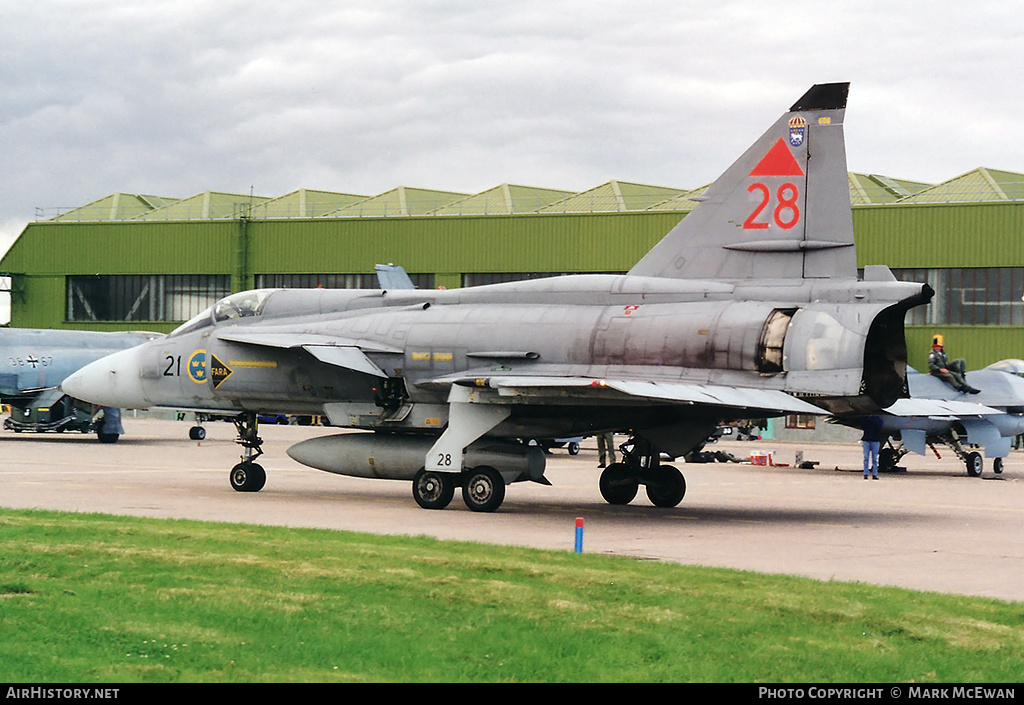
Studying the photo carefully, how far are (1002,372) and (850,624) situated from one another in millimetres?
24720

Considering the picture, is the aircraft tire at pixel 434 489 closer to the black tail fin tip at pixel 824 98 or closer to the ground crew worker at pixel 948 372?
the black tail fin tip at pixel 824 98

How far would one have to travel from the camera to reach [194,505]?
1820cm

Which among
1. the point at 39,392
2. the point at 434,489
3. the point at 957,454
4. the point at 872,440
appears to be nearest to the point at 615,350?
the point at 434,489

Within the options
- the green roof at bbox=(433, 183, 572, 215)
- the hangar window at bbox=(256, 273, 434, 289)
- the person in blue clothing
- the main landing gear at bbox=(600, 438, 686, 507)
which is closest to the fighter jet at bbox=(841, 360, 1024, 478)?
the person in blue clothing

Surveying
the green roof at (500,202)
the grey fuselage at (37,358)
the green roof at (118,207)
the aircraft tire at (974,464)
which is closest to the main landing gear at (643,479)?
the aircraft tire at (974,464)

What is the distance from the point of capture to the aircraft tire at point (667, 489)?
1927cm

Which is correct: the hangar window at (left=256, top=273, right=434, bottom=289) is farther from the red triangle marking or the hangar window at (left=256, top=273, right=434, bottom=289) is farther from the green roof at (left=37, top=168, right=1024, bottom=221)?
the red triangle marking

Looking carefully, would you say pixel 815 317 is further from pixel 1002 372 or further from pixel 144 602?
pixel 1002 372

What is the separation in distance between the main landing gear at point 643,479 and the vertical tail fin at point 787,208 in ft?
10.2

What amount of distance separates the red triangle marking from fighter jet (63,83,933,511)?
0.08 feet

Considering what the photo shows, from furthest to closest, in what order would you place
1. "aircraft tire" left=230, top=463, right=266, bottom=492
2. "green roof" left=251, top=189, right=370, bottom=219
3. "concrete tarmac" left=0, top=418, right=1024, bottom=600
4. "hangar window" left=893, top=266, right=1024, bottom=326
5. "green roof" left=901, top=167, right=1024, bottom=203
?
"green roof" left=251, top=189, right=370, bottom=219
"green roof" left=901, top=167, right=1024, bottom=203
"hangar window" left=893, top=266, right=1024, bottom=326
"aircraft tire" left=230, top=463, right=266, bottom=492
"concrete tarmac" left=0, top=418, right=1024, bottom=600

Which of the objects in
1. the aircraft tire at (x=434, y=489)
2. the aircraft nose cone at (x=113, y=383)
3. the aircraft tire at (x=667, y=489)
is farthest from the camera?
the aircraft nose cone at (x=113, y=383)

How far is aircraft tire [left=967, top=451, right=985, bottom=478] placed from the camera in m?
29.7
